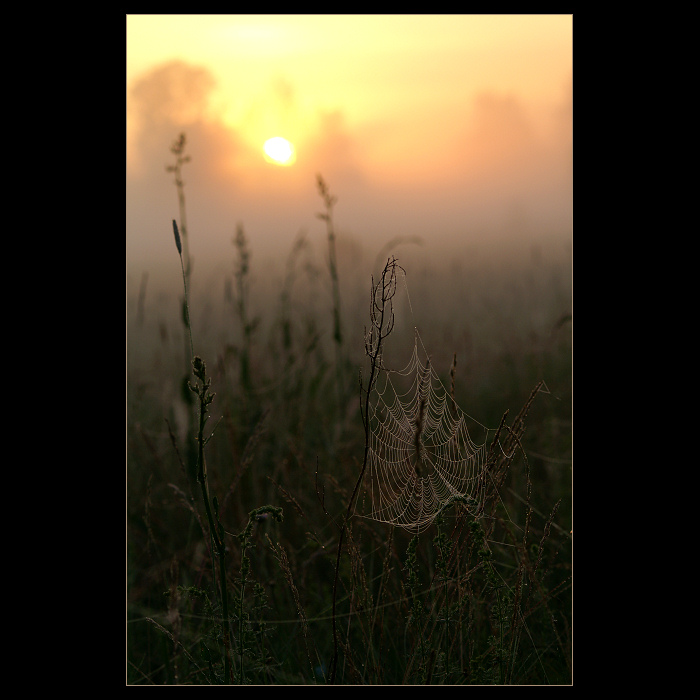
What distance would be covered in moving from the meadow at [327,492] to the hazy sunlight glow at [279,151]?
0.23m

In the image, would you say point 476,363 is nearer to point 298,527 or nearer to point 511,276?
point 511,276

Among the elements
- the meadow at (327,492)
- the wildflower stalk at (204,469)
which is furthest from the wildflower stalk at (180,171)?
the wildflower stalk at (204,469)

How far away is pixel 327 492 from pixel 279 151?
1483 millimetres

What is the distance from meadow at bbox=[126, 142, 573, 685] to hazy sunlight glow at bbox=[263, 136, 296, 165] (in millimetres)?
235

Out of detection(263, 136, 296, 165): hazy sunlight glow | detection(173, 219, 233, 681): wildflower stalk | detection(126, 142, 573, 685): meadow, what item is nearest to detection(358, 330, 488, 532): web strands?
detection(126, 142, 573, 685): meadow

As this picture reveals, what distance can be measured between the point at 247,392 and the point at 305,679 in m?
1.45

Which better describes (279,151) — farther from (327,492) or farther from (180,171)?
(327,492)

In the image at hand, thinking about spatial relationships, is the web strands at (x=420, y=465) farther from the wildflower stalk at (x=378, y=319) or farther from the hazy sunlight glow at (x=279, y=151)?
the hazy sunlight glow at (x=279, y=151)

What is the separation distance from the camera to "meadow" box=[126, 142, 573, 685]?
74.4 inches

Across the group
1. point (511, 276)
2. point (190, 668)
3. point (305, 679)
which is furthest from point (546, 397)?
point (190, 668)

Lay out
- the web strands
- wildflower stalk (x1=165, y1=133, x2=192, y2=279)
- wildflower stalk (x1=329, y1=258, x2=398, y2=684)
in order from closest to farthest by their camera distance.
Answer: wildflower stalk (x1=329, y1=258, x2=398, y2=684), the web strands, wildflower stalk (x1=165, y1=133, x2=192, y2=279)

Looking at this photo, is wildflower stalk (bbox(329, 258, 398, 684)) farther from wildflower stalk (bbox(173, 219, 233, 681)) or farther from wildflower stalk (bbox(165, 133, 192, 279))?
wildflower stalk (bbox(165, 133, 192, 279))

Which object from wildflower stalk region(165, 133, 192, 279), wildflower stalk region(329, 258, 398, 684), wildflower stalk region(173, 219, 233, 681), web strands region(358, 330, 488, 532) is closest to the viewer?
wildflower stalk region(173, 219, 233, 681)

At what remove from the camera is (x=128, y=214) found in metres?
2.23
